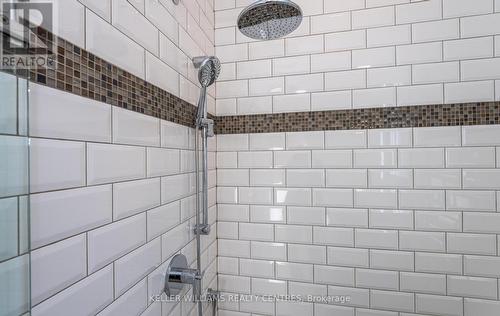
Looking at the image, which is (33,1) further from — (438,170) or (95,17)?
(438,170)

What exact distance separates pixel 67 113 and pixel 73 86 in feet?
0.20

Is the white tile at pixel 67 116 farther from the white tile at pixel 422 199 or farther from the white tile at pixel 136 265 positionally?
the white tile at pixel 422 199

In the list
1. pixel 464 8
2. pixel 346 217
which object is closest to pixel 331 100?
pixel 346 217

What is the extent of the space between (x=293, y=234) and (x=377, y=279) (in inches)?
18.2

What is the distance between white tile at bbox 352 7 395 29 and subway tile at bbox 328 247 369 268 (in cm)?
114

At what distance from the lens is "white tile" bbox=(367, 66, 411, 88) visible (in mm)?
1268

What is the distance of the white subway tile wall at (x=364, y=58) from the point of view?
1.21 m

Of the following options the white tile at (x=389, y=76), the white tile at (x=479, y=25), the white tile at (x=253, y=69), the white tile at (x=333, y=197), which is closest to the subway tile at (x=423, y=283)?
the white tile at (x=333, y=197)

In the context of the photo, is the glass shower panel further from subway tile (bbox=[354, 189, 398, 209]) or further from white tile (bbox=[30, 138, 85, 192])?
subway tile (bbox=[354, 189, 398, 209])

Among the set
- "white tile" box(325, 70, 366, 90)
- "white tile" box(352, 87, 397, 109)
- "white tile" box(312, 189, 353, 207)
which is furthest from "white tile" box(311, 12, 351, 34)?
"white tile" box(312, 189, 353, 207)

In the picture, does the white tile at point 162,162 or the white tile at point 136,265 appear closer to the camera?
the white tile at point 136,265

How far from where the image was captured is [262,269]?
1434 millimetres

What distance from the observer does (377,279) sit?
51.2 inches

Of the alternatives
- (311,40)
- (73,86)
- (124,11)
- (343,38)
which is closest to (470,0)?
(343,38)
